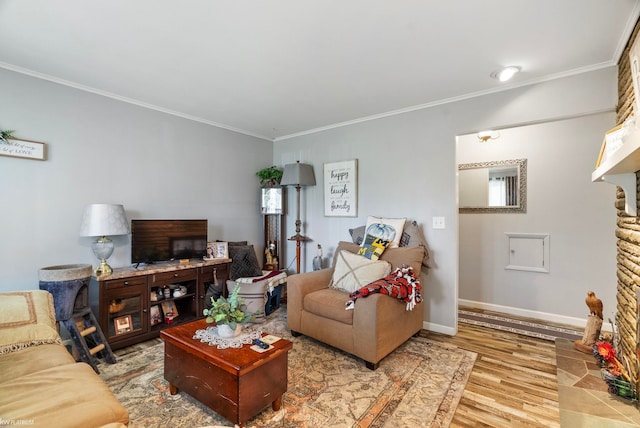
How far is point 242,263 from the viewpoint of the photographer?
3.58 meters

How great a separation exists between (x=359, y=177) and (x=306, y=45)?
189cm

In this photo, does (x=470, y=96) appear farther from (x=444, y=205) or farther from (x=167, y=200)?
(x=167, y=200)

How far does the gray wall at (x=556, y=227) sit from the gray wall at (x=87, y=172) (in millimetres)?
3434

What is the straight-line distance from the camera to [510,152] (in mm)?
3672

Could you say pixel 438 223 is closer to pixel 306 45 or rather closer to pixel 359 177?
pixel 359 177

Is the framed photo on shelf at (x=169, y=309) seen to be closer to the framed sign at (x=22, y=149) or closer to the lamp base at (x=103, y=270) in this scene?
the lamp base at (x=103, y=270)

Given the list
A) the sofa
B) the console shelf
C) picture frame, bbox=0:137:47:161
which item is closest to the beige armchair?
the console shelf

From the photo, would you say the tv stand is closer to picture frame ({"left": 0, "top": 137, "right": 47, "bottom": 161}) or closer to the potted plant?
picture frame ({"left": 0, "top": 137, "right": 47, "bottom": 161})

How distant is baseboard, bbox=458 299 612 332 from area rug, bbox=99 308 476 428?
4.56ft

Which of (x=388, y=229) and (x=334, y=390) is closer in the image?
(x=334, y=390)

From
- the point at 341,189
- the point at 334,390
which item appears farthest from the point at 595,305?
the point at 341,189

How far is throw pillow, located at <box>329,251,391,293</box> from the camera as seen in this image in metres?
2.77

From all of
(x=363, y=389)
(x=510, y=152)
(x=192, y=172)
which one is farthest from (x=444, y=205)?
(x=192, y=172)

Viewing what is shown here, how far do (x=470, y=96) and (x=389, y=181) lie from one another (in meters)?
1.16
